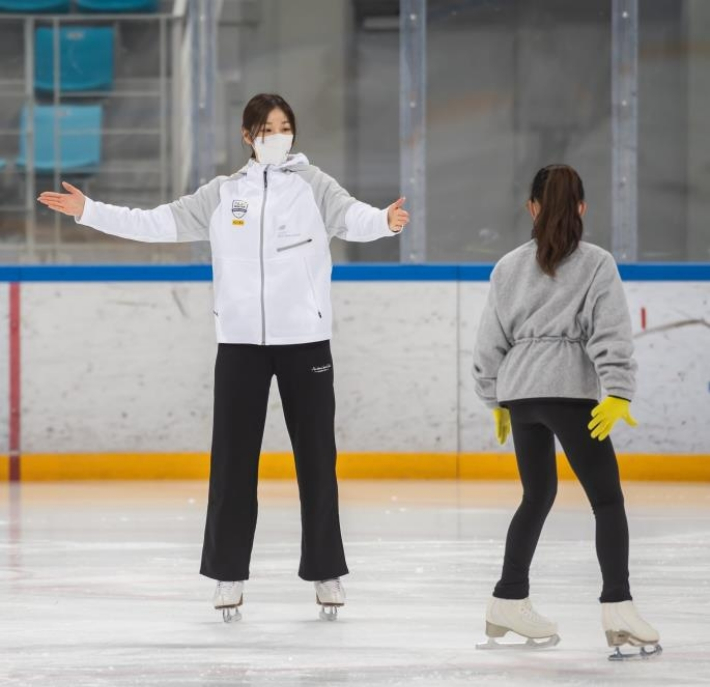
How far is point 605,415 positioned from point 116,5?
6553 millimetres

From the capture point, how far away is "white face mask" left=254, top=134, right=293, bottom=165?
465 cm

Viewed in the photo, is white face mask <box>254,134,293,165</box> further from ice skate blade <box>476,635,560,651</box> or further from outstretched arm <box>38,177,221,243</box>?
ice skate blade <box>476,635,560,651</box>

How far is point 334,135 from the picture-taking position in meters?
9.76

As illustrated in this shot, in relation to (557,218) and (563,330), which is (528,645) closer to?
Result: (563,330)

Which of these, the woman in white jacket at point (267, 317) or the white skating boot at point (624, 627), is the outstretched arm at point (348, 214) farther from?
the white skating boot at point (624, 627)

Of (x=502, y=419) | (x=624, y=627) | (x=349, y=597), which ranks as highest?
(x=502, y=419)

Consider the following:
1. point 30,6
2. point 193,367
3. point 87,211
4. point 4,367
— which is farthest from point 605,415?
point 30,6

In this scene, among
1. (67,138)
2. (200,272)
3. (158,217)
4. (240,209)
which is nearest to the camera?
(240,209)

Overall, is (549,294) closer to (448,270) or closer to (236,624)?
(236,624)

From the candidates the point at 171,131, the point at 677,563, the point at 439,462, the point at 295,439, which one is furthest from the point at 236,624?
the point at 171,131

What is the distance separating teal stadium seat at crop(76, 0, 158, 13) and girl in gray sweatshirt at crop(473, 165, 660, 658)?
608cm

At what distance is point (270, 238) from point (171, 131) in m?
5.23

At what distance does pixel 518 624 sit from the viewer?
13.4 ft

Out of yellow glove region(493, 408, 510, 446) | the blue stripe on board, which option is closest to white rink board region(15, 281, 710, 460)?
the blue stripe on board
